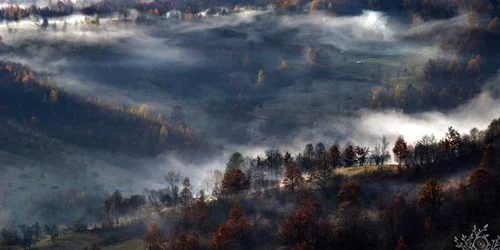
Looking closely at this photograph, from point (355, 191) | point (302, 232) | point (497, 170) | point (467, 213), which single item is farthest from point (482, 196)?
point (302, 232)

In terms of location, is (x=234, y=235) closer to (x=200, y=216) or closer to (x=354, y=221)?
(x=200, y=216)

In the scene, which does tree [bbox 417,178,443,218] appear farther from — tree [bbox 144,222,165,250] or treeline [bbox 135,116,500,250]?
tree [bbox 144,222,165,250]

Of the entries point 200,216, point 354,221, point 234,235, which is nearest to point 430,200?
point 354,221

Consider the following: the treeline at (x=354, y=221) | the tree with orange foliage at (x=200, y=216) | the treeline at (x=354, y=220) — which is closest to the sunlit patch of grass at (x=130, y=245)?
the treeline at (x=354, y=220)

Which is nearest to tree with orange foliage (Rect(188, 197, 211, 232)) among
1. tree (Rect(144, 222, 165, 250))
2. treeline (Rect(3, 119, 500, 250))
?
treeline (Rect(3, 119, 500, 250))

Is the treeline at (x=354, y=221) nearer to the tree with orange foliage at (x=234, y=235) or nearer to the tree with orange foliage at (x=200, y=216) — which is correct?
the tree with orange foliage at (x=234, y=235)
